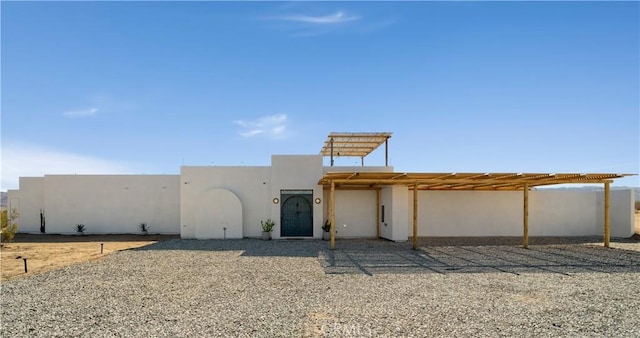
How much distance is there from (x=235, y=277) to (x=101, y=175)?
588 inches

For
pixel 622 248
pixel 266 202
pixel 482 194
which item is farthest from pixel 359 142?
pixel 622 248

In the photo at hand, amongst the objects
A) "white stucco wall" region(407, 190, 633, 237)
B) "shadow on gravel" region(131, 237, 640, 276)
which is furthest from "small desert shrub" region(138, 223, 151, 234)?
"white stucco wall" region(407, 190, 633, 237)

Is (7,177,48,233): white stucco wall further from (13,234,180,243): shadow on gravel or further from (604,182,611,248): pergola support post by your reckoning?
(604,182,611,248): pergola support post

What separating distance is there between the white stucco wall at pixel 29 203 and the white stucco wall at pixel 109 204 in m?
0.70

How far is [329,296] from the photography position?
7.19 metres

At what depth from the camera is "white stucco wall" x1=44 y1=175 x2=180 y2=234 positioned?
66.7 ft

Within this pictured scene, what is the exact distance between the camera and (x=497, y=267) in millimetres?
10266

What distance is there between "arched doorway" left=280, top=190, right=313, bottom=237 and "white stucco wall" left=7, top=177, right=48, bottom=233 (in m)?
13.1

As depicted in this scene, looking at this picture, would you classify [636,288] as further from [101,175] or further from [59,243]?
[101,175]

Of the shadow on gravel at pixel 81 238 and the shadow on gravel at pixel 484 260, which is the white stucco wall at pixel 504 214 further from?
the shadow on gravel at pixel 81 238

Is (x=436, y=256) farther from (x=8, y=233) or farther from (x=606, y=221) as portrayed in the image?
(x=8, y=233)

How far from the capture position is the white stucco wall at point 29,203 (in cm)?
2072

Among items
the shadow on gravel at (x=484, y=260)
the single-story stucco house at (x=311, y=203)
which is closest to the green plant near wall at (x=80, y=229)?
the single-story stucco house at (x=311, y=203)

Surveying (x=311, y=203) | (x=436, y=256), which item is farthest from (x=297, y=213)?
(x=436, y=256)
